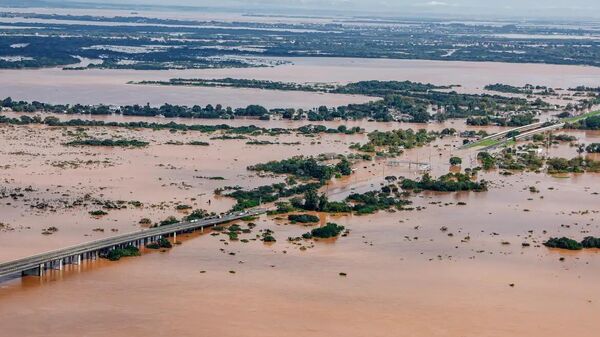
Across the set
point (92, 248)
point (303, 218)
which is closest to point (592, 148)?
point (303, 218)

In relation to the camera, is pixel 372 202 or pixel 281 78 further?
pixel 281 78

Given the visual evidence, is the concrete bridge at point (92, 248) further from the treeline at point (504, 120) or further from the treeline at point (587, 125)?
the treeline at point (587, 125)

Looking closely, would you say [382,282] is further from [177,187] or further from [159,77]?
[159,77]

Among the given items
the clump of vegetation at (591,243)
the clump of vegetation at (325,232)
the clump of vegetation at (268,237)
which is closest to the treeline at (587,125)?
the clump of vegetation at (591,243)

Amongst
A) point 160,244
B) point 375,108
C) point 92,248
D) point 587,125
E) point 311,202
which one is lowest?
point 587,125

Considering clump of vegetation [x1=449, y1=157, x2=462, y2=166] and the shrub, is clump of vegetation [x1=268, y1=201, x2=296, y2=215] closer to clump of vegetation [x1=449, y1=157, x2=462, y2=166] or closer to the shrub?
the shrub

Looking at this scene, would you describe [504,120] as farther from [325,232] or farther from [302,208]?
[325,232]

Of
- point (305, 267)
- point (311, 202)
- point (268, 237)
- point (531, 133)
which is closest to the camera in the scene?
point (305, 267)
